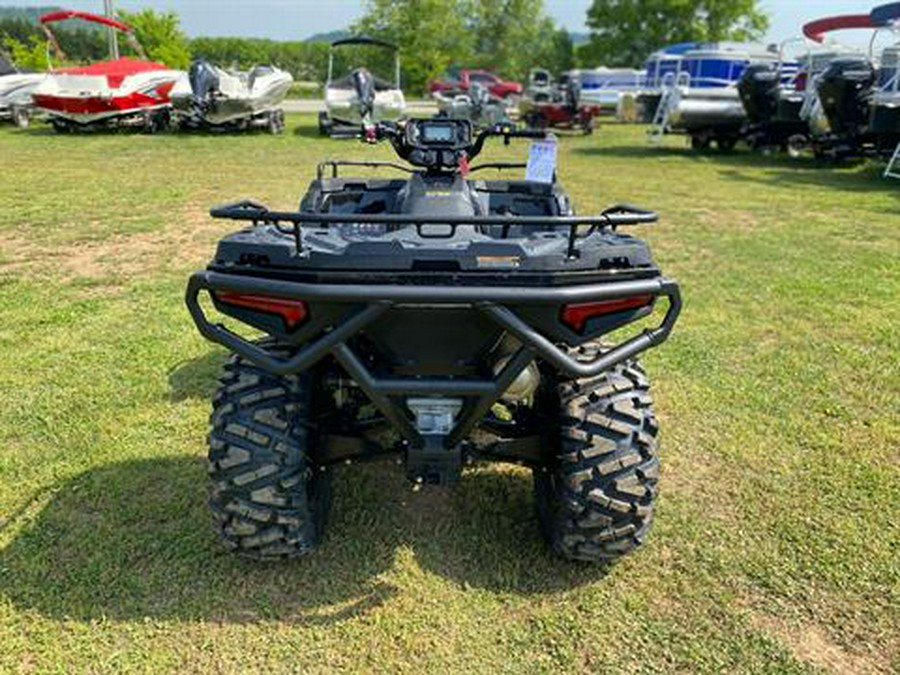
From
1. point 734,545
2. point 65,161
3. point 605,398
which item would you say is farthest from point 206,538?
point 65,161

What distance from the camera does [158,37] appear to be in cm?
2825

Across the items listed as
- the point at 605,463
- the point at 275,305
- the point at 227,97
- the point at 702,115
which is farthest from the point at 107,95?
the point at 605,463

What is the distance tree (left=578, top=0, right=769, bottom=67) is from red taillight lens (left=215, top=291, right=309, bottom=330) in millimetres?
48314

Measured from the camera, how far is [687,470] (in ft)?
10.2

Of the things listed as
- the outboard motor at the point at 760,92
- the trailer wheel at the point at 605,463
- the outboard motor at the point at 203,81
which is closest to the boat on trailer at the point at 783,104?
the outboard motor at the point at 760,92

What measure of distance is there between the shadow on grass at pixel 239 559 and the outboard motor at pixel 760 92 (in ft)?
43.2

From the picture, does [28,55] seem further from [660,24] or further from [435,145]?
[660,24]

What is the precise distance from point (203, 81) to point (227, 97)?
2.00ft

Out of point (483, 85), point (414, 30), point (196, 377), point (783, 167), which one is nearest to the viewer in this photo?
point (196, 377)

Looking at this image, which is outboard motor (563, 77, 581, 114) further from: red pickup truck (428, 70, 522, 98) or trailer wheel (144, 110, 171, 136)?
red pickup truck (428, 70, 522, 98)

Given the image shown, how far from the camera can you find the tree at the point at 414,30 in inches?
1391

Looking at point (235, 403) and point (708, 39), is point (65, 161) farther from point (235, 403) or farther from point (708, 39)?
point (708, 39)

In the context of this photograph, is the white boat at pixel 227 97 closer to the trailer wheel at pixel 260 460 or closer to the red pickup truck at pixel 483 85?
the trailer wheel at pixel 260 460

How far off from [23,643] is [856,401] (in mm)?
3648
